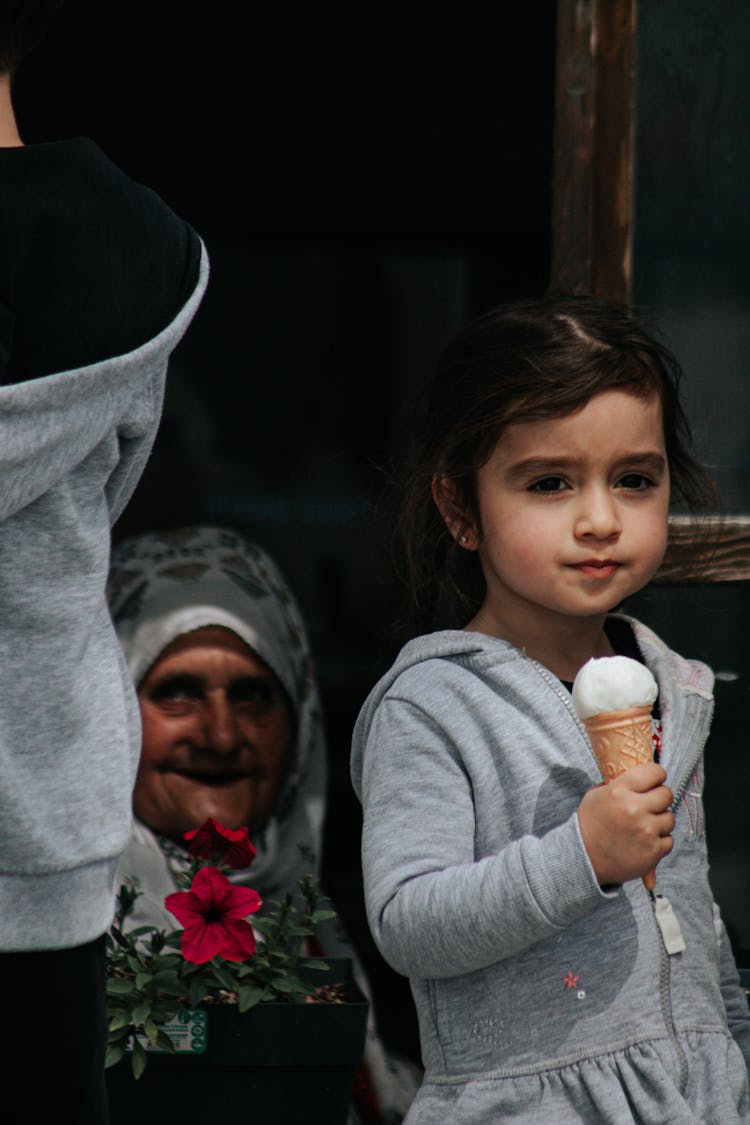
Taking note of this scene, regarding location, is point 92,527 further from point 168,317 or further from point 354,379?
point 354,379

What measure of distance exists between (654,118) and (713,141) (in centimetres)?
11

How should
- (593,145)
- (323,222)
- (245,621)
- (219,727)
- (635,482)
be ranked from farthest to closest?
(323,222), (245,621), (219,727), (593,145), (635,482)

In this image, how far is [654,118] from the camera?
265cm

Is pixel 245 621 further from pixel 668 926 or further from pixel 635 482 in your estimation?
pixel 668 926

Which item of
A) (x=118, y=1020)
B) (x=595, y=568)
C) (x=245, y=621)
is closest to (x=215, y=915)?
(x=118, y=1020)

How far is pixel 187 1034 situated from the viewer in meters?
2.43

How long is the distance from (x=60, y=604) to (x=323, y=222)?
10.0 ft

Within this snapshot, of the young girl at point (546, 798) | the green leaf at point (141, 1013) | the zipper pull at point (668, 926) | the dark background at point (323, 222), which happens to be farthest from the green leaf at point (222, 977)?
the dark background at point (323, 222)

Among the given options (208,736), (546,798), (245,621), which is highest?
(546,798)

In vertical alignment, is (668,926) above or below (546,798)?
below

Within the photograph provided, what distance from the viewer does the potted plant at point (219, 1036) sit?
95.7 inches

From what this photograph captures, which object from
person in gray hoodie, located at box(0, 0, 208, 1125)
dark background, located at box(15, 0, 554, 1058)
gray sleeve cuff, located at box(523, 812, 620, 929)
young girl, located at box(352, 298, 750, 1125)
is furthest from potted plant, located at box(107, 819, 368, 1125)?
dark background, located at box(15, 0, 554, 1058)

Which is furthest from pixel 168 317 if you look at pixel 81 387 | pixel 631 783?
pixel 631 783

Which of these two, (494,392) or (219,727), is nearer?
(494,392)
